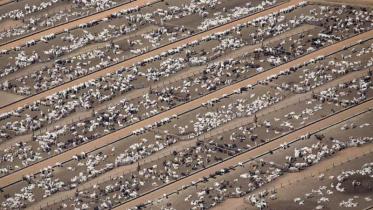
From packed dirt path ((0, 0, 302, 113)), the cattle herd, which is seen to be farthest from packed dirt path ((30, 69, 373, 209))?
packed dirt path ((0, 0, 302, 113))

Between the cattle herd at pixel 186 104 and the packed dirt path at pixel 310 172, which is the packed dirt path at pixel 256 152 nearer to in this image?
the cattle herd at pixel 186 104

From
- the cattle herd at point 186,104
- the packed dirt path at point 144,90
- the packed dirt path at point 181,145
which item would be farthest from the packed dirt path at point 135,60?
the packed dirt path at point 181,145

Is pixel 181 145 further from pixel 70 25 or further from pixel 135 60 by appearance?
pixel 70 25

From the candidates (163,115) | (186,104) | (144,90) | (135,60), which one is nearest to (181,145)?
(163,115)

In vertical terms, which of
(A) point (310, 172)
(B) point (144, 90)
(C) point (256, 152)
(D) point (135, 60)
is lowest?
(A) point (310, 172)

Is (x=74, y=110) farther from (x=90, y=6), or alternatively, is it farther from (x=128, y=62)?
(x=90, y=6)

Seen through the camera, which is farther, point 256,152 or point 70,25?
point 70,25
